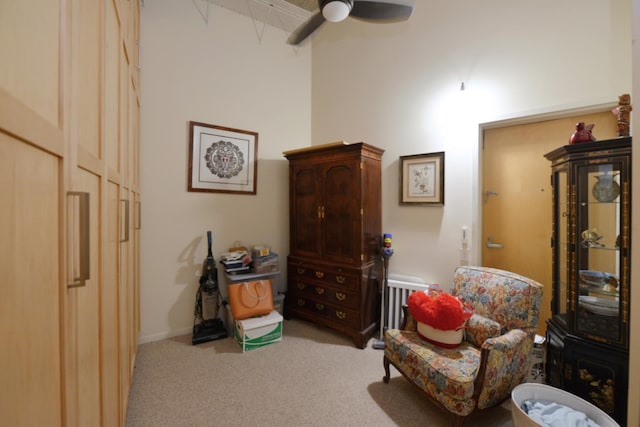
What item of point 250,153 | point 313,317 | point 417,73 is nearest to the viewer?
point 417,73

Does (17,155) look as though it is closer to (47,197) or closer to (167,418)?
(47,197)

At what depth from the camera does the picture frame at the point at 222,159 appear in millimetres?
2879

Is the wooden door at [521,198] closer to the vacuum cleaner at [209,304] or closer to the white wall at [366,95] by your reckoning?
the white wall at [366,95]

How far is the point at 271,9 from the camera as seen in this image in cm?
317

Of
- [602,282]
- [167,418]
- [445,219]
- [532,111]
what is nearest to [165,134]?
[167,418]

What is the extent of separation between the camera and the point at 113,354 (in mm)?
1184

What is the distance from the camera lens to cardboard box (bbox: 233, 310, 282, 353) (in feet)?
8.25

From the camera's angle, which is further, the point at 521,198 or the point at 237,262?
the point at 237,262

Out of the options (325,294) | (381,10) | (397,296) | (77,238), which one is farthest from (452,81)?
(77,238)

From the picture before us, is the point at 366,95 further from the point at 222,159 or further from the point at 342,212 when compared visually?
the point at 222,159

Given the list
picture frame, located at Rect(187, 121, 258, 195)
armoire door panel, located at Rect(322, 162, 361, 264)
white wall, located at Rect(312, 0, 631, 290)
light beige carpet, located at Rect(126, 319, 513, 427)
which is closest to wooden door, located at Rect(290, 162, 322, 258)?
armoire door panel, located at Rect(322, 162, 361, 264)

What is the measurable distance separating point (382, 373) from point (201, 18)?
394cm

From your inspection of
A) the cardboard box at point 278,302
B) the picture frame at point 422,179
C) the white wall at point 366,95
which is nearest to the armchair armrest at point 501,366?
the white wall at point 366,95

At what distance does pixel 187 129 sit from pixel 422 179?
2.50m
